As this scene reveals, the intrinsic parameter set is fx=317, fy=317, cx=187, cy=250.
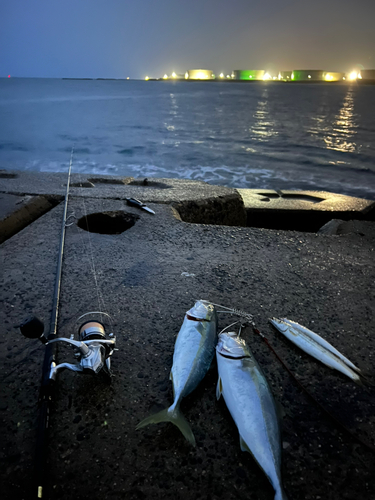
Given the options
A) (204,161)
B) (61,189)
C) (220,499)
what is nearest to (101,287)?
(220,499)

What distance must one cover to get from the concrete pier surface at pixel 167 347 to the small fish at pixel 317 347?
1.7 inches

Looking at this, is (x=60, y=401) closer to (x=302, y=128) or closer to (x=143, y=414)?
(x=143, y=414)

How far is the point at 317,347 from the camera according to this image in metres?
1.82

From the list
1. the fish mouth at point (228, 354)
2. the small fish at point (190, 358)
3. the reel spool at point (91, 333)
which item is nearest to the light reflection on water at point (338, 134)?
the small fish at point (190, 358)

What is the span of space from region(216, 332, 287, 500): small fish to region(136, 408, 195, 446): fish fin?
0.21 metres

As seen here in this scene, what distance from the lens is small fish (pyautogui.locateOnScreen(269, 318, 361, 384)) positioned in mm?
1744

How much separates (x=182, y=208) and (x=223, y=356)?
9.43 ft

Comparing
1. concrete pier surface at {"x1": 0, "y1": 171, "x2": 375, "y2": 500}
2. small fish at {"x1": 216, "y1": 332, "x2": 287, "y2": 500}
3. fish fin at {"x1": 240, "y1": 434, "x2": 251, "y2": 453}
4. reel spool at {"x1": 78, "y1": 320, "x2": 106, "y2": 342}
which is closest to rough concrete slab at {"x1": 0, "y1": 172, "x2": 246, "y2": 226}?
concrete pier surface at {"x1": 0, "y1": 171, "x2": 375, "y2": 500}

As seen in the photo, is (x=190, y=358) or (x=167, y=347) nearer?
(x=190, y=358)

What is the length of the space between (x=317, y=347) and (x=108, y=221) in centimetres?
280

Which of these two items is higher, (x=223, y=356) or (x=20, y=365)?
(x=223, y=356)

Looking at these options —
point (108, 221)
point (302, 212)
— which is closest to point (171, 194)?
point (108, 221)

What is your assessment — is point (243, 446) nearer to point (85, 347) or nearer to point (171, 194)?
point (85, 347)

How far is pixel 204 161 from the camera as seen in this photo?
14.5 m
